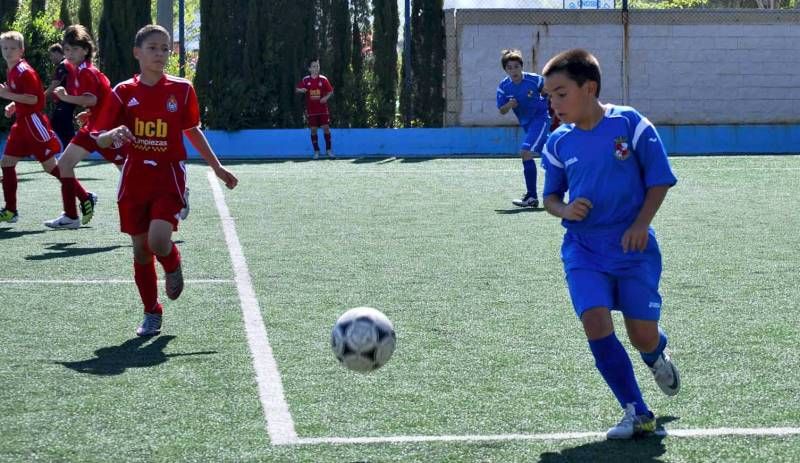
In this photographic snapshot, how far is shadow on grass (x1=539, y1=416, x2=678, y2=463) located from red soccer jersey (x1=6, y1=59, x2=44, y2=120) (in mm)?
9127

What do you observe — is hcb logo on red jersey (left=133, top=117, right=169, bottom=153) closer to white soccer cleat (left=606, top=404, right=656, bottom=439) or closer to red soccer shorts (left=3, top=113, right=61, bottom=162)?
white soccer cleat (left=606, top=404, right=656, bottom=439)

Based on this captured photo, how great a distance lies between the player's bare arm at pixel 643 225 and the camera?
15.9 ft

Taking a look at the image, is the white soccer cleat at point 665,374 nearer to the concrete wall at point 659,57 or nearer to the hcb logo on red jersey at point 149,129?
the hcb logo on red jersey at point 149,129

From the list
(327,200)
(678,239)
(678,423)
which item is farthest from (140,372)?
(327,200)

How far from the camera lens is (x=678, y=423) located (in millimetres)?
5109

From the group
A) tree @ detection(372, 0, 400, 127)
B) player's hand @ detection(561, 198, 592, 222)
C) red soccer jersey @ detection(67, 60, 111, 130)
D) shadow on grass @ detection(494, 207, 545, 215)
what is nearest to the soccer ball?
player's hand @ detection(561, 198, 592, 222)

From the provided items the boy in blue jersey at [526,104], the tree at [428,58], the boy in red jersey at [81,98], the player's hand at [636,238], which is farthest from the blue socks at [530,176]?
the tree at [428,58]

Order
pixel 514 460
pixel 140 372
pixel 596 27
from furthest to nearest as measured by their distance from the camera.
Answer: pixel 596 27, pixel 140 372, pixel 514 460

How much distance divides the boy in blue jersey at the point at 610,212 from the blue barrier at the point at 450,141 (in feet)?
64.6

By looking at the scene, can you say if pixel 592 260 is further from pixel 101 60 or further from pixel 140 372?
→ pixel 101 60

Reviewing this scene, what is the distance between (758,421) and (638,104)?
21.1m

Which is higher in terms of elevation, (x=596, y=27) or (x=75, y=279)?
(x=596, y=27)

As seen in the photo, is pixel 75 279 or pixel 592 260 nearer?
pixel 592 260

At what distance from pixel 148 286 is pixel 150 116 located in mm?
969
